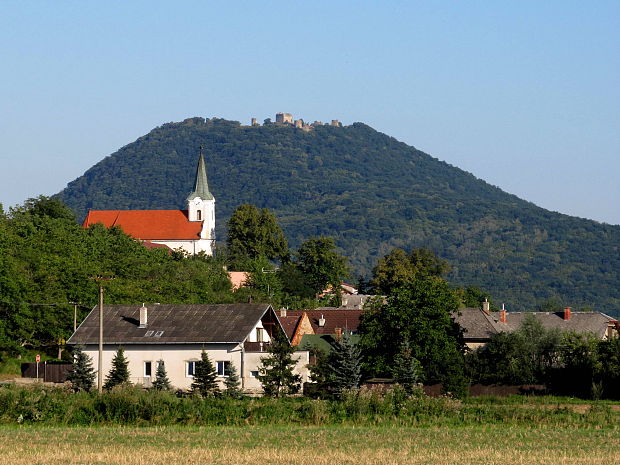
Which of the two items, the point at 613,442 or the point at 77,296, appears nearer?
the point at 613,442

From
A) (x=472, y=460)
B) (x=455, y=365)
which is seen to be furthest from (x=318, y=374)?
(x=472, y=460)

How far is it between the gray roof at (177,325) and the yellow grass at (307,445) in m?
25.3

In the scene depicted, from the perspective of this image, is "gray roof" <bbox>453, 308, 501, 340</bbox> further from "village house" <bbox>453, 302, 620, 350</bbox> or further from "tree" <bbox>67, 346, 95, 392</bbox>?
"tree" <bbox>67, 346, 95, 392</bbox>

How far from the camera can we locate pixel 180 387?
6056 cm

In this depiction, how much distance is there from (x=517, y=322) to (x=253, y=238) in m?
57.1

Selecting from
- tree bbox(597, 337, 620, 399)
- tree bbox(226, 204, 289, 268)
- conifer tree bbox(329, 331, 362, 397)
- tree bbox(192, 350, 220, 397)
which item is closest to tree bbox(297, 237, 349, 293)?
tree bbox(226, 204, 289, 268)

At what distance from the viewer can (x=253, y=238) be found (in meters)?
150

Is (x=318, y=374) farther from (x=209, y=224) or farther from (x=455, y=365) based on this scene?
(x=209, y=224)

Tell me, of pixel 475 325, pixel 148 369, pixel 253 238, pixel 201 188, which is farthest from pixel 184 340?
pixel 201 188

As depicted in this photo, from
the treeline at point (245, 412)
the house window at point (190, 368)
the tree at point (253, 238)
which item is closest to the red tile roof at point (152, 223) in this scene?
the tree at point (253, 238)

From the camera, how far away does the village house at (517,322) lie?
81.7 metres

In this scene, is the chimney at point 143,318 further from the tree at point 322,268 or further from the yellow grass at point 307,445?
the tree at point 322,268

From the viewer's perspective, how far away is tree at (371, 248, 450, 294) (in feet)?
424

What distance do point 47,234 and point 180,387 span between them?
115ft
